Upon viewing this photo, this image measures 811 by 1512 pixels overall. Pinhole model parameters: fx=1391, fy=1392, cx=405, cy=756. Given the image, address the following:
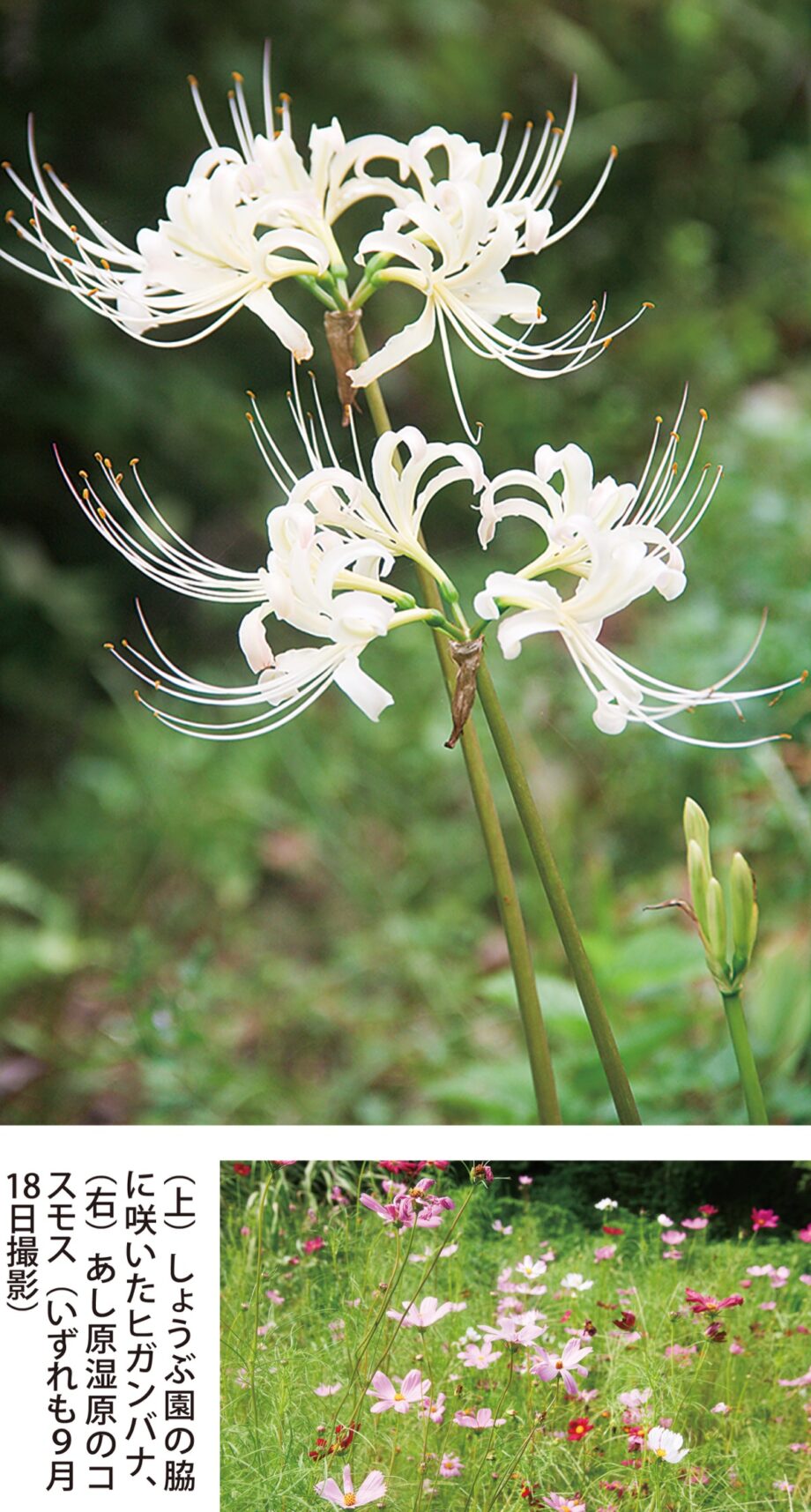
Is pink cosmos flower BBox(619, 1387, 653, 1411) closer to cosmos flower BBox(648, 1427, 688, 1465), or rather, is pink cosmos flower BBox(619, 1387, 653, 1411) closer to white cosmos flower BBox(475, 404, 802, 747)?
cosmos flower BBox(648, 1427, 688, 1465)

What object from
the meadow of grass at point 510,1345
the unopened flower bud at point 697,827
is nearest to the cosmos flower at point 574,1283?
the meadow of grass at point 510,1345

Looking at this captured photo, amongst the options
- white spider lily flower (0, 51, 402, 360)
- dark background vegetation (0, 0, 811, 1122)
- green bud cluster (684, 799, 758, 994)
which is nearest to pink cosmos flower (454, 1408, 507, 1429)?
green bud cluster (684, 799, 758, 994)

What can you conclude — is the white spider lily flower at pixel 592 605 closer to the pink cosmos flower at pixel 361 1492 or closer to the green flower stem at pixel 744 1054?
the green flower stem at pixel 744 1054

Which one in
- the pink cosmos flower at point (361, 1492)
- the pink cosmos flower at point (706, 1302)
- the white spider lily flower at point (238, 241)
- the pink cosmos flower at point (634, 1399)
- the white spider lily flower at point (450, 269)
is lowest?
the pink cosmos flower at point (361, 1492)

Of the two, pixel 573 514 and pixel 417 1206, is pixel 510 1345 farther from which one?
pixel 573 514

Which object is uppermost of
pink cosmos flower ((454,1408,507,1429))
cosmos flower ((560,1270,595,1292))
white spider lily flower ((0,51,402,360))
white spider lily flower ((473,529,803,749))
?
white spider lily flower ((0,51,402,360))
